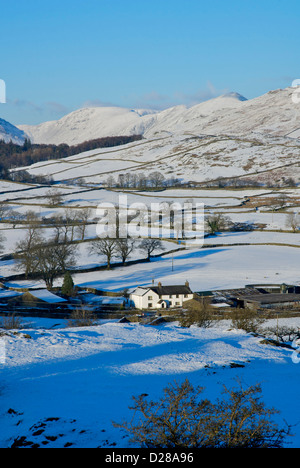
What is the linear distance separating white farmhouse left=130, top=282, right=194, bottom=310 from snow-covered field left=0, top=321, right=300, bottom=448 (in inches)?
609

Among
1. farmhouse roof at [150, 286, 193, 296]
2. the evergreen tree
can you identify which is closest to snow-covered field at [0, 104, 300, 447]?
farmhouse roof at [150, 286, 193, 296]

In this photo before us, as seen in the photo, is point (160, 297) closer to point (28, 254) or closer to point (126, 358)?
point (28, 254)

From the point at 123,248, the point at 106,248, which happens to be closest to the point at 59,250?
the point at 106,248

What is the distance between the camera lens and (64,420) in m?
12.5

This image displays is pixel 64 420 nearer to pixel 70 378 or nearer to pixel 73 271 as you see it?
pixel 70 378

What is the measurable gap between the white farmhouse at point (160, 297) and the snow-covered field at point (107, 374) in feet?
50.8

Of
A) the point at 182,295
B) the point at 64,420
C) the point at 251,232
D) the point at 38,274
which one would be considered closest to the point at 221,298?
the point at 182,295

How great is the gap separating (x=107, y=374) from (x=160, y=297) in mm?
24563

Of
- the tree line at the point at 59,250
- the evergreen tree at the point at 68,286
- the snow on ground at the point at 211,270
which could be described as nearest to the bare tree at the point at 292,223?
the snow on ground at the point at 211,270

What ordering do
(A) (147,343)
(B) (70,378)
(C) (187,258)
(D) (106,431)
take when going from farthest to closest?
(C) (187,258)
(A) (147,343)
(B) (70,378)
(D) (106,431)

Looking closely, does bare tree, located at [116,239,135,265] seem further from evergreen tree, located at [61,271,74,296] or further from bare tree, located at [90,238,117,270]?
evergreen tree, located at [61,271,74,296]

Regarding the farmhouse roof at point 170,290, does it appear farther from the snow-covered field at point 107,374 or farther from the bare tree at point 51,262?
the snow-covered field at point 107,374

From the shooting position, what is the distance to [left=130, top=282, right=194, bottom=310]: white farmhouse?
4016 centimetres
